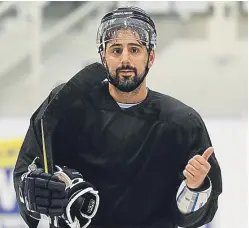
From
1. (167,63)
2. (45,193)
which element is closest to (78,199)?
(45,193)

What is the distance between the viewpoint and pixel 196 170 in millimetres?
1228

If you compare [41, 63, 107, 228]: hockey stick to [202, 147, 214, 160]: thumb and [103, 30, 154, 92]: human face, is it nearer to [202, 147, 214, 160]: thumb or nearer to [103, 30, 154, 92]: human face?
[103, 30, 154, 92]: human face

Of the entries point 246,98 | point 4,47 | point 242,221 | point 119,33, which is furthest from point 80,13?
point 119,33

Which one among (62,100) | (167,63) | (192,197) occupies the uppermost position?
(167,63)

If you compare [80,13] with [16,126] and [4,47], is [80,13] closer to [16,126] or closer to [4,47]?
[4,47]

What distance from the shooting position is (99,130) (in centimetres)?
130

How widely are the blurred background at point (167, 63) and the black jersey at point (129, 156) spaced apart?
2.55 feet

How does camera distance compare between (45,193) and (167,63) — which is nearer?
(45,193)

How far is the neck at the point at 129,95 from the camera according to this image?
1.31 metres

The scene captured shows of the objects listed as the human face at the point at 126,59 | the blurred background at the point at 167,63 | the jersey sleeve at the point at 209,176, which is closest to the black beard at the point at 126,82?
the human face at the point at 126,59

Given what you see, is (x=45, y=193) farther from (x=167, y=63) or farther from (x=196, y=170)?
(x=167, y=63)

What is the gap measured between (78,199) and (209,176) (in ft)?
0.77

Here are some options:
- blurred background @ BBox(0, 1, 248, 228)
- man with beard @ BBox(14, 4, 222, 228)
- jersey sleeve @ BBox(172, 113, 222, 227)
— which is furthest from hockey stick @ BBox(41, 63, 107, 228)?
blurred background @ BBox(0, 1, 248, 228)

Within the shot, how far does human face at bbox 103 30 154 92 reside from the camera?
1266 mm
